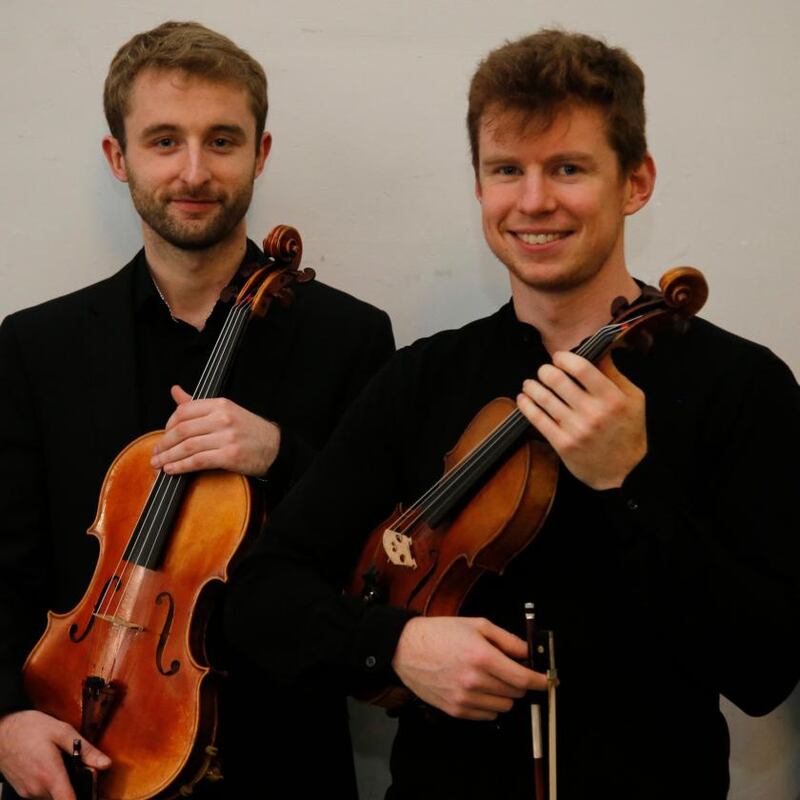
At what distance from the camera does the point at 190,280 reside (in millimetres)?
2191

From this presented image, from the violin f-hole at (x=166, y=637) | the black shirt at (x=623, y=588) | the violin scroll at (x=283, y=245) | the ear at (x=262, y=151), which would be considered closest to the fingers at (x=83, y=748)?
the violin f-hole at (x=166, y=637)

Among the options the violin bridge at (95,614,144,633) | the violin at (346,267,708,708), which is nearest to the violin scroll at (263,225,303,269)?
the violin at (346,267,708,708)

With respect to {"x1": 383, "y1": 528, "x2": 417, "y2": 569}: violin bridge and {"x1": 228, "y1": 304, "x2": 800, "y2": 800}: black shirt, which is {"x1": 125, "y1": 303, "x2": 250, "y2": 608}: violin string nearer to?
{"x1": 228, "y1": 304, "x2": 800, "y2": 800}: black shirt

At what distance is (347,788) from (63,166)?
143cm

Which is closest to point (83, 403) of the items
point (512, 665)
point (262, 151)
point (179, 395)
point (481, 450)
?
point (179, 395)

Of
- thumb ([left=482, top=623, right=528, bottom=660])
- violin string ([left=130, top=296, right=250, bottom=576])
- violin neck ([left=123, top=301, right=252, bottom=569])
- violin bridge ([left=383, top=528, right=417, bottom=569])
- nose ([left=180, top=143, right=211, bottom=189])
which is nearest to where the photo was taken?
thumb ([left=482, top=623, right=528, bottom=660])

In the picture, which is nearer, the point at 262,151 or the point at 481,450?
the point at 481,450

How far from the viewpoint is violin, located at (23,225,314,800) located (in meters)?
1.78

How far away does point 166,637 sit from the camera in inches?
71.3

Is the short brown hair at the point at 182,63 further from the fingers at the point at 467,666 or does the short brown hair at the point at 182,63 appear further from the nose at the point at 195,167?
the fingers at the point at 467,666

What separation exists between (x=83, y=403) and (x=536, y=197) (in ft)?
3.08

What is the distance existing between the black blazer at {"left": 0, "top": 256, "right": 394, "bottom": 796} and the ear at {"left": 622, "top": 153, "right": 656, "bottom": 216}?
0.60m

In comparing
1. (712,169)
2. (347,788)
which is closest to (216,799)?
(347,788)

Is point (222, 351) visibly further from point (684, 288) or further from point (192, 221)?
point (684, 288)
